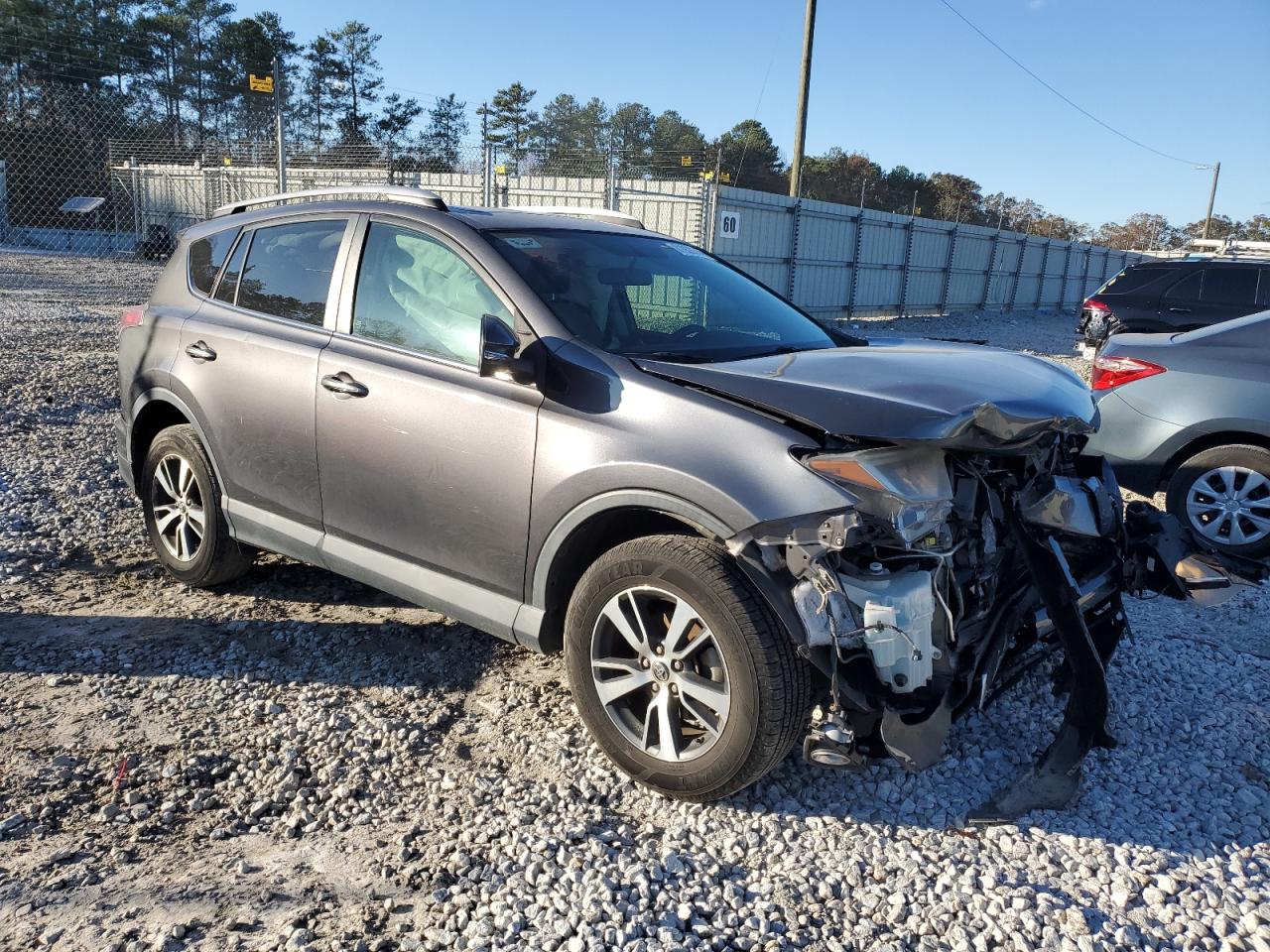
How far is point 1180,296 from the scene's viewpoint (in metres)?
13.5

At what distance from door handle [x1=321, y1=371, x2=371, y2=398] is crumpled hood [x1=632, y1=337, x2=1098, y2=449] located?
1.19 m

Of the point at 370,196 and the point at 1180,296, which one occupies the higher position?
the point at 370,196

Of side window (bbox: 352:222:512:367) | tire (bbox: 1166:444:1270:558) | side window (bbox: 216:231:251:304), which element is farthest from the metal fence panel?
side window (bbox: 352:222:512:367)

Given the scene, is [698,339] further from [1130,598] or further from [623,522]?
[1130,598]

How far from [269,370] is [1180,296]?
44.5 ft

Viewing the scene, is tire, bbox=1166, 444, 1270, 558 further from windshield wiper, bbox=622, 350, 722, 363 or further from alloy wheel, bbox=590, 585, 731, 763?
alloy wheel, bbox=590, 585, 731, 763

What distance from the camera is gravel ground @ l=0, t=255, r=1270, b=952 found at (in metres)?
2.50

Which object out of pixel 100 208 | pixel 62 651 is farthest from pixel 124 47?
pixel 62 651

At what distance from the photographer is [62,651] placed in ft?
13.0

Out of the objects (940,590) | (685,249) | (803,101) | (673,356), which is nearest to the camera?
(940,590)

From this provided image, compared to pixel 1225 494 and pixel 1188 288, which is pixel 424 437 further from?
pixel 1188 288

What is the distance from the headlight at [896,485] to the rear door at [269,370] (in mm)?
2206

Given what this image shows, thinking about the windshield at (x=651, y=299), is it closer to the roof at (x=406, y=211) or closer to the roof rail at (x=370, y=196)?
the roof at (x=406, y=211)

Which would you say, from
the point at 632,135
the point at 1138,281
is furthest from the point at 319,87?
the point at 1138,281
